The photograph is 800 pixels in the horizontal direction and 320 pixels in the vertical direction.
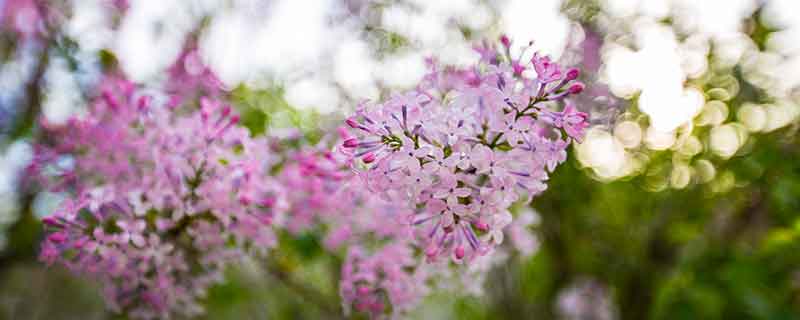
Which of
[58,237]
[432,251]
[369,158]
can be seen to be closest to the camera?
[369,158]

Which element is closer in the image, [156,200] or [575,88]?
[575,88]

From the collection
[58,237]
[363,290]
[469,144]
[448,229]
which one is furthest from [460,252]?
[58,237]

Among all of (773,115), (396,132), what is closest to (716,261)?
(773,115)

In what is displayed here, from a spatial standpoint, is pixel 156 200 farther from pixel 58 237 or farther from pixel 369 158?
pixel 369 158

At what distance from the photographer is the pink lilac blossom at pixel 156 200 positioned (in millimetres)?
933

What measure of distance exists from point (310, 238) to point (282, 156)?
1.31ft

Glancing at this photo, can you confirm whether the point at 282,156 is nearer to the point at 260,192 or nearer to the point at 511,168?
the point at 260,192

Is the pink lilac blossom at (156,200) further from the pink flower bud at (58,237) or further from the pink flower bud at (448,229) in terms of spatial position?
the pink flower bud at (448,229)

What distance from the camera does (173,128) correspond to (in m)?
0.99

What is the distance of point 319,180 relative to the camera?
42.4 inches

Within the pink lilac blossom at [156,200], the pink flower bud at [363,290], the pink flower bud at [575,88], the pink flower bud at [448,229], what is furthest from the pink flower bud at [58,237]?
the pink flower bud at [575,88]

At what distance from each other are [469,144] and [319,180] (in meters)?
0.44

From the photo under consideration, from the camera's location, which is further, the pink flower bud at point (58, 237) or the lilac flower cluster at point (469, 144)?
the pink flower bud at point (58, 237)

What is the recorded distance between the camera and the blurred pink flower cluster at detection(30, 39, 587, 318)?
707mm
